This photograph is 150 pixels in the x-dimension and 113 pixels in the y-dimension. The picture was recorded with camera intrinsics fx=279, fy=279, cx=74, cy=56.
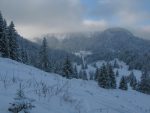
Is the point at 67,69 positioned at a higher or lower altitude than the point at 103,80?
higher

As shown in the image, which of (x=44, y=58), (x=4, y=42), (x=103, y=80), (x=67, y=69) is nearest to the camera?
(x=4, y=42)

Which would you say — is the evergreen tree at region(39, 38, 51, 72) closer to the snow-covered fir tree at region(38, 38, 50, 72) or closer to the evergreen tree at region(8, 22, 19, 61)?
the snow-covered fir tree at region(38, 38, 50, 72)

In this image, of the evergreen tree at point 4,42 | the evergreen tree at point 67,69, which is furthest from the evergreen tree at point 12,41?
the evergreen tree at point 67,69

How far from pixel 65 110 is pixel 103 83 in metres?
48.7

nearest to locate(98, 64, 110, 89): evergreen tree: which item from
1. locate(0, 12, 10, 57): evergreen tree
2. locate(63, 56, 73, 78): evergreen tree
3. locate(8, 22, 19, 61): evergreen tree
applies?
locate(63, 56, 73, 78): evergreen tree

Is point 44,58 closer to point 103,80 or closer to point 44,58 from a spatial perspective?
point 44,58

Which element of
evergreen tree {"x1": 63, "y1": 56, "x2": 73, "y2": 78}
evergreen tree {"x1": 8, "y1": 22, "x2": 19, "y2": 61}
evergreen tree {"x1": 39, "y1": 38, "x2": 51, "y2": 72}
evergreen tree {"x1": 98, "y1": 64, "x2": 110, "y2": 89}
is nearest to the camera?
evergreen tree {"x1": 8, "y1": 22, "x2": 19, "y2": 61}

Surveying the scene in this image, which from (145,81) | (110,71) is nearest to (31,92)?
(110,71)

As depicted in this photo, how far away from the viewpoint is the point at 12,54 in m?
51.6

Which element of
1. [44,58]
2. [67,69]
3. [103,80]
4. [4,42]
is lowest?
[103,80]

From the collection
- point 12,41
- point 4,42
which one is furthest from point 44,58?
point 4,42

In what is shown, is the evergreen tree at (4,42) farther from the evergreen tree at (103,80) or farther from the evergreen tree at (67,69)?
the evergreen tree at (103,80)

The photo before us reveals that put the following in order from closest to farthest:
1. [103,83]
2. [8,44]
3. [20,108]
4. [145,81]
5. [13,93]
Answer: [20,108] < [13,93] < [8,44] < [103,83] < [145,81]

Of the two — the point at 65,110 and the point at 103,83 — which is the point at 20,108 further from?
the point at 103,83
